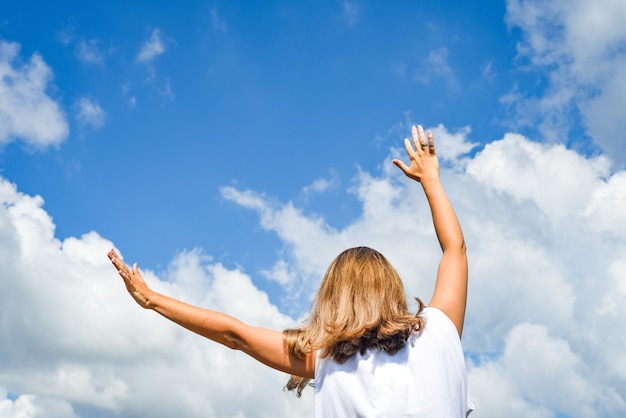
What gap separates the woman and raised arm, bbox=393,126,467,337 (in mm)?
14

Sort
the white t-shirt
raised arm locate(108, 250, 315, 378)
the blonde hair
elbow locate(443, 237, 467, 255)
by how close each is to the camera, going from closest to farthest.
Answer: the white t-shirt < the blonde hair < raised arm locate(108, 250, 315, 378) < elbow locate(443, 237, 467, 255)

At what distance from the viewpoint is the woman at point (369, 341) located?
5.49 m

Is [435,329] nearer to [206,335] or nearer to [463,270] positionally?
[463,270]

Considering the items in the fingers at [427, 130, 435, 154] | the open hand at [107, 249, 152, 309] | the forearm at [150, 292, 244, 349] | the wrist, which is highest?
the fingers at [427, 130, 435, 154]

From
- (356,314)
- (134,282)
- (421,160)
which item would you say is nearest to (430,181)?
(421,160)

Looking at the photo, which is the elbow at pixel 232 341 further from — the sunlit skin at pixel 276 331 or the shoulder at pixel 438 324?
the shoulder at pixel 438 324

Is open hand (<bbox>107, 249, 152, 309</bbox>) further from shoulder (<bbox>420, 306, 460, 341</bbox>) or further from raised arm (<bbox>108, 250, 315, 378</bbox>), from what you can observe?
shoulder (<bbox>420, 306, 460, 341</bbox>)

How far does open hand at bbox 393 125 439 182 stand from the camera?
754 centimetres

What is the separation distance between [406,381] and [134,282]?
11.4 ft

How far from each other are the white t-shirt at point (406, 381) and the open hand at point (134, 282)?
2.30m

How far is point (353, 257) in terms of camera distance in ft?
20.4

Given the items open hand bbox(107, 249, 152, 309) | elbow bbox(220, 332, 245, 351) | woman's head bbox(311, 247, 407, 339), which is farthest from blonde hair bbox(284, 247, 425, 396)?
open hand bbox(107, 249, 152, 309)

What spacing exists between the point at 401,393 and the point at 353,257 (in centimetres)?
140

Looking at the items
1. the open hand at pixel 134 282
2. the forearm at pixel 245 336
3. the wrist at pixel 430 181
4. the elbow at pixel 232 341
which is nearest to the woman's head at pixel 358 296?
the forearm at pixel 245 336
